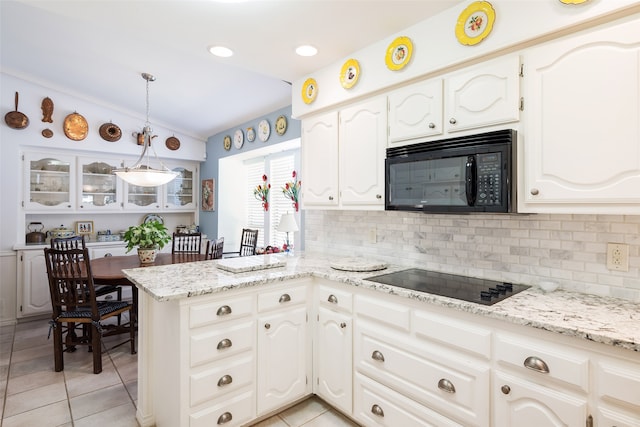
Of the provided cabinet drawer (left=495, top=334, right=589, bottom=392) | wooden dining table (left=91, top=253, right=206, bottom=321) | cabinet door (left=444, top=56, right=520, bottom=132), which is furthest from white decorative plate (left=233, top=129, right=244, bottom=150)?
cabinet drawer (left=495, top=334, right=589, bottom=392)

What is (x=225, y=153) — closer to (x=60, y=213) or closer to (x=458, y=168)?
(x=60, y=213)

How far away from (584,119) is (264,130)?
10.7 ft

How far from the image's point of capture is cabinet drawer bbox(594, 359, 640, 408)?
1.10 metres

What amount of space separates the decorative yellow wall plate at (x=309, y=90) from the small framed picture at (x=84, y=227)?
399 centimetres

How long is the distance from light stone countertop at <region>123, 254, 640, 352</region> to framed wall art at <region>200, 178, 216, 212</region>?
10.2 feet

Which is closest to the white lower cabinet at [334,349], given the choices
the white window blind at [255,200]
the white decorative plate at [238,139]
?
the white window blind at [255,200]

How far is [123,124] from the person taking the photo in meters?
4.81

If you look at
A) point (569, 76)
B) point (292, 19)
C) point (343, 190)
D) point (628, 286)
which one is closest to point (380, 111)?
point (343, 190)

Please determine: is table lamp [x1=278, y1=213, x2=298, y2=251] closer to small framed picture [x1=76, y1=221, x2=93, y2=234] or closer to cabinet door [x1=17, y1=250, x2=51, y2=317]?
cabinet door [x1=17, y1=250, x2=51, y2=317]

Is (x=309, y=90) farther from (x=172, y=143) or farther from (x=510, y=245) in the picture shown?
(x=172, y=143)

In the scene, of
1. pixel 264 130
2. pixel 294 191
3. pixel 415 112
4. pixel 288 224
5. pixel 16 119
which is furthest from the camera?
pixel 264 130

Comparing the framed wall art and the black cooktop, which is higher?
the framed wall art

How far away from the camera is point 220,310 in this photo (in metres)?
1.79

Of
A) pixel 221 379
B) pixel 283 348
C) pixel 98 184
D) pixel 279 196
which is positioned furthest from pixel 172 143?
pixel 221 379
